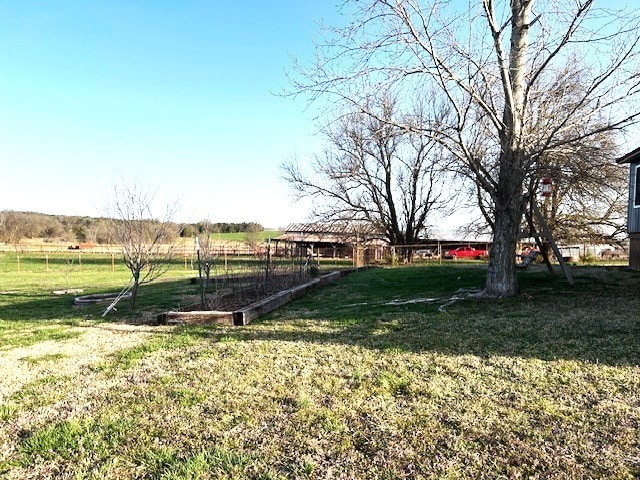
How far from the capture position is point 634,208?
12750 mm

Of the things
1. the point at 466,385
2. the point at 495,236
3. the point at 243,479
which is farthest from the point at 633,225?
the point at 243,479

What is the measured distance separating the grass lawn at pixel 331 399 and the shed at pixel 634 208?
27.3 feet

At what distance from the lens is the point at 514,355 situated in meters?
4.21

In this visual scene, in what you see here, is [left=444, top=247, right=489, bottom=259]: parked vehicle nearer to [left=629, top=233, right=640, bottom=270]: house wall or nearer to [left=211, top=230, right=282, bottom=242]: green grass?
[left=211, top=230, right=282, bottom=242]: green grass

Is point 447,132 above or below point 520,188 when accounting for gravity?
above

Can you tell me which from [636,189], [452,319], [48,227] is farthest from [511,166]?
[48,227]

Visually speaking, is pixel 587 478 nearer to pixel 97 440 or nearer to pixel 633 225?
pixel 97 440

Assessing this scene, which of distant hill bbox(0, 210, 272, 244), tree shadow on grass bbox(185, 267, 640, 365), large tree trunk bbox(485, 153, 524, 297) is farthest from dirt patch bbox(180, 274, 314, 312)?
distant hill bbox(0, 210, 272, 244)

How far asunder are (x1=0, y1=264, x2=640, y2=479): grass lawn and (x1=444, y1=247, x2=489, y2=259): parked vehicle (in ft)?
69.5

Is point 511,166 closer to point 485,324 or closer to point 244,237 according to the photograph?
point 485,324

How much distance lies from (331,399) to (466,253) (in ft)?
86.7

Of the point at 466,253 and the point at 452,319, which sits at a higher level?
the point at 466,253

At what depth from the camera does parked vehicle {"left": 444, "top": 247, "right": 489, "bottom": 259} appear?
2692 cm

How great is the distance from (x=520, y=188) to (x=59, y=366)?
23.5ft
